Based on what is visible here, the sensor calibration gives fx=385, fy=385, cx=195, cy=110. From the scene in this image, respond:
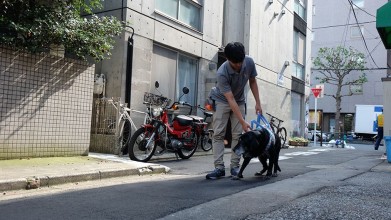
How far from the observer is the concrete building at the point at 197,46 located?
8992 millimetres

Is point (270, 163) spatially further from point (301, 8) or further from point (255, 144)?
point (301, 8)

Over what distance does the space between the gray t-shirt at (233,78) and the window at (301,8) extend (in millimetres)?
14693

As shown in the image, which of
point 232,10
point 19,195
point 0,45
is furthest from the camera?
point 232,10

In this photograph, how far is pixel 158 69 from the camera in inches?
393

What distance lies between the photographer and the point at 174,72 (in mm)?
10547

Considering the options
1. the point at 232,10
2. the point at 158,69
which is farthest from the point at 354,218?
the point at 232,10

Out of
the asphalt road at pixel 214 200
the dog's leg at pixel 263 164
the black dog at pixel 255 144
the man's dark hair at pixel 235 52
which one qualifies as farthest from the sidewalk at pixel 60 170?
the man's dark hair at pixel 235 52

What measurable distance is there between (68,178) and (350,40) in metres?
40.5

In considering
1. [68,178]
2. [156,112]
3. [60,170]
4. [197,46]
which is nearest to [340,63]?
[197,46]

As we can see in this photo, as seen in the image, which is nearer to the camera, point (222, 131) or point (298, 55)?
point (222, 131)

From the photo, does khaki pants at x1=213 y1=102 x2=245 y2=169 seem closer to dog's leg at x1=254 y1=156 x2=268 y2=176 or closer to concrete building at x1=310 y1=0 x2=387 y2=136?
dog's leg at x1=254 y1=156 x2=268 y2=176

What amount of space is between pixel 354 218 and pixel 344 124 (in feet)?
135

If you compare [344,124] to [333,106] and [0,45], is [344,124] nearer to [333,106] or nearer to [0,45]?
[333,106]

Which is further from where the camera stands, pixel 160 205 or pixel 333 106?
pixel 333 106
